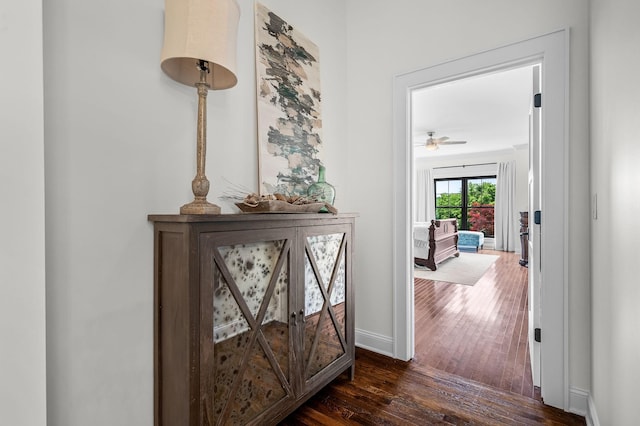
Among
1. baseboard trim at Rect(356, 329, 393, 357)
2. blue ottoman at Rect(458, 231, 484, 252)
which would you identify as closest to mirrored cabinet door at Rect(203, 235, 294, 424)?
baseboard trim at Rect(356, 329, 393, 357)

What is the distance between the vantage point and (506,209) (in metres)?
8.10

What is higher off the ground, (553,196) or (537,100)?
(537,100)

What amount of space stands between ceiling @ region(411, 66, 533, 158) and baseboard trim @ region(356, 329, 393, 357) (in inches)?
68.3

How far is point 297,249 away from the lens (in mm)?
1539

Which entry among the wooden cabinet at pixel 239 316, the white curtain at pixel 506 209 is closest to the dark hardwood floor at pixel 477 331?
the wooden cabinet at pixel 239 316

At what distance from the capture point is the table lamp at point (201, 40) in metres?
1.10

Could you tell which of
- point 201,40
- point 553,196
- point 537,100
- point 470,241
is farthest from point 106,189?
point 470,241

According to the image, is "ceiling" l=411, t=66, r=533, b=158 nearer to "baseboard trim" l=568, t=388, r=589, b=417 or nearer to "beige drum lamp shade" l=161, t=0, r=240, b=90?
"beige drum lamp shade" l=161, t=0, r=240, b=90

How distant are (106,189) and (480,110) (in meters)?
5.20

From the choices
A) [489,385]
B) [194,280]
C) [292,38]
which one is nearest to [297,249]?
[194,280]

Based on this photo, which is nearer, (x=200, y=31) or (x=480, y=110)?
(x=200, y=31)

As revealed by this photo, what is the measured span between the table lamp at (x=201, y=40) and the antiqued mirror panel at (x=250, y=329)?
0.92 feet
